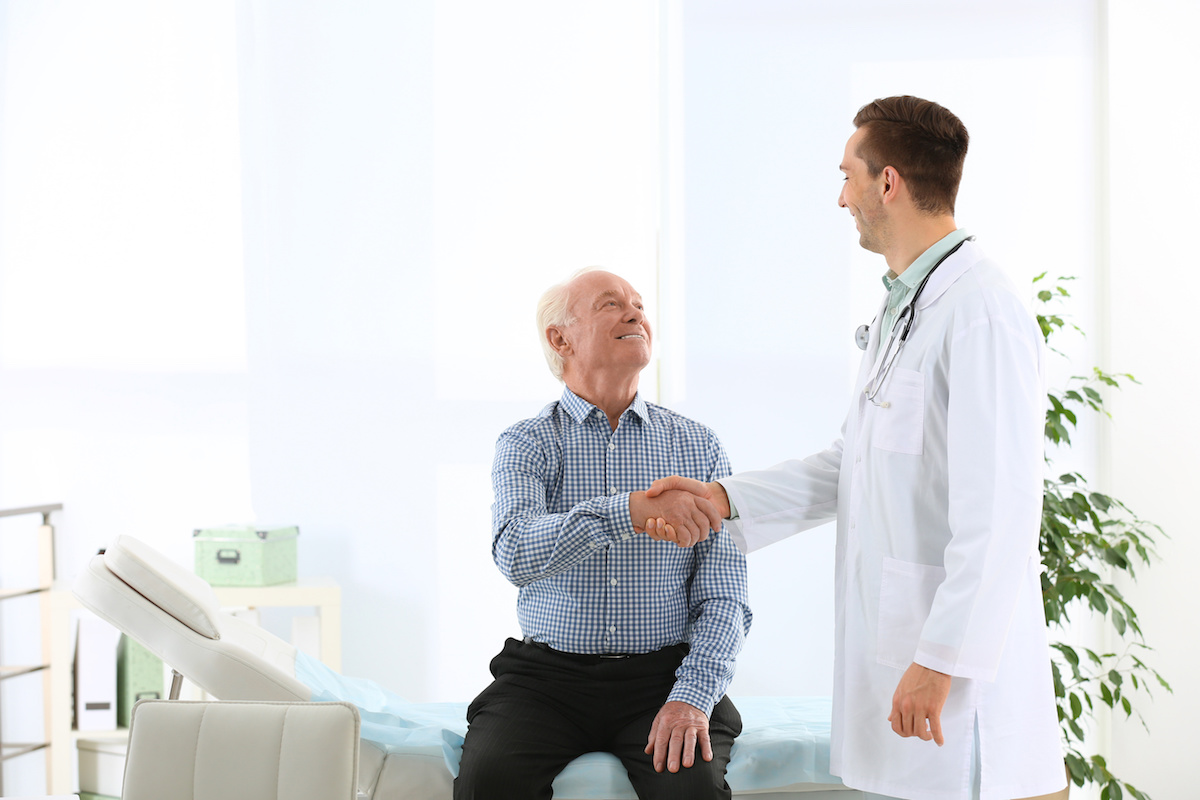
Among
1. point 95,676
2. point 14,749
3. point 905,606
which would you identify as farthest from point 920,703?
point 14,749

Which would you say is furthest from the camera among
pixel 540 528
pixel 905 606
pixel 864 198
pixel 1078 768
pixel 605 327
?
pixel 1078 768

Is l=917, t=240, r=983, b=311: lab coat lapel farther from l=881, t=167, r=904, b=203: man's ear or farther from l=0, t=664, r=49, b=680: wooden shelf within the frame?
l=0, t=664, r=49, b=680: wooden shelf

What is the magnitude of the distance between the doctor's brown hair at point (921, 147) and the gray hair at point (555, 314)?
2.63 feet

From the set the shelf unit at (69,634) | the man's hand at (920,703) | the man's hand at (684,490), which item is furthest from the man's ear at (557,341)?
the shelf unit at (69,634)

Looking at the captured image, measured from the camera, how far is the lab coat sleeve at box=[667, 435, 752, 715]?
1.76m

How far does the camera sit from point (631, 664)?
1820mm

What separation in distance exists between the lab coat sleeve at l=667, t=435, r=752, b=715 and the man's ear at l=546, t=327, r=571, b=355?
38 centimetres

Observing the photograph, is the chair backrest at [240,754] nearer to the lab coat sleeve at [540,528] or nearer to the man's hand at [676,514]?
the lab coat sleeve at [540,528]

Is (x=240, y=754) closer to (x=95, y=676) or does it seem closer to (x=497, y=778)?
(x=497, y=778)

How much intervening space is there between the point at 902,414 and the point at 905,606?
0.90 feet

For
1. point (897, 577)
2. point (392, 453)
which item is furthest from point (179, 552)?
point (897, 577)

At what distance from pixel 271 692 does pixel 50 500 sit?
5.83 ft

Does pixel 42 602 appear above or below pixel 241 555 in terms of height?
below

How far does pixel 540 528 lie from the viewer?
1.73 metres
